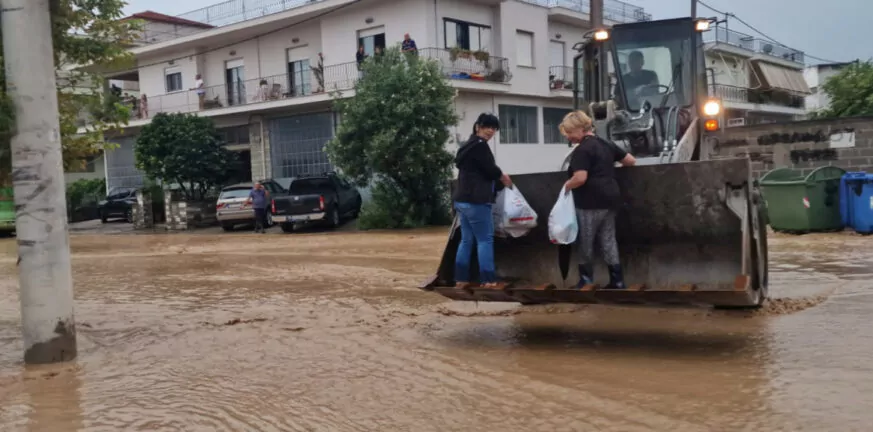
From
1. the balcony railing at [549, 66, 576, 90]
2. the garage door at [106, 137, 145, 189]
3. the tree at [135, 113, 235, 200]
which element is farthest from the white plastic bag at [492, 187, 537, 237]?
the garage door at [106, 137, 145, 189]

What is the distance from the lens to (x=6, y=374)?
6.27 metres

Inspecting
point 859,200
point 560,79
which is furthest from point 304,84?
point 859,200

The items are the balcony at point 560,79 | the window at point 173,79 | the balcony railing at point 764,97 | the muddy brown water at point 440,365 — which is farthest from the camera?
the balcony railing at point 764,97

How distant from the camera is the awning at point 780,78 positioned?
39812 millimetres

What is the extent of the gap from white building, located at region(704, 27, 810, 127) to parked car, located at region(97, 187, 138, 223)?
26.7m

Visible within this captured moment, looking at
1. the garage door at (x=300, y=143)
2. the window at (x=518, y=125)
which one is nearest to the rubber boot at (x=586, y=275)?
the window at (x=518, y=125)

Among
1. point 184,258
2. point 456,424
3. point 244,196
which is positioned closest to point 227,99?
point 244,196

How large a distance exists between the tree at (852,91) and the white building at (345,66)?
8574 millimetres

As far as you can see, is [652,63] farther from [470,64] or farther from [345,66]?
[345,66]

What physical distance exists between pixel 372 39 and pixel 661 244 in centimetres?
2115

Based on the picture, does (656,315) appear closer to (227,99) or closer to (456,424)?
(456,424)

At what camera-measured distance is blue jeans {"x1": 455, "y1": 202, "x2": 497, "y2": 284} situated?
6664 mm

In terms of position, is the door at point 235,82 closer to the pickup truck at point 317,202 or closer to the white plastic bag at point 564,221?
the pickup truck at point 317,202

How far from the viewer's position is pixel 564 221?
631 cm
